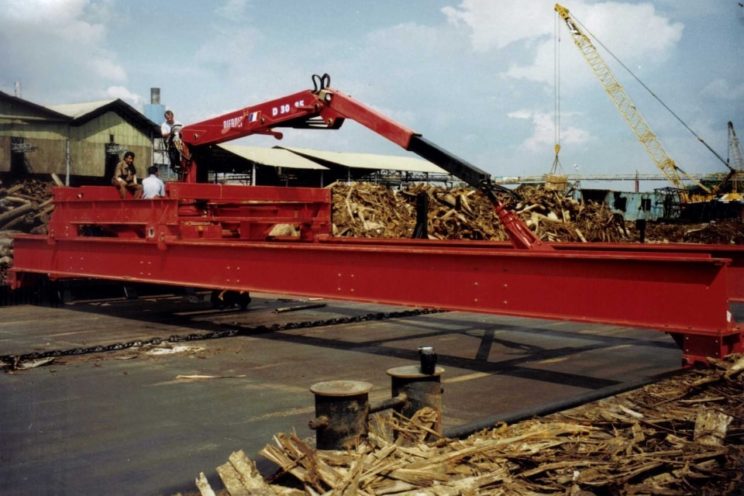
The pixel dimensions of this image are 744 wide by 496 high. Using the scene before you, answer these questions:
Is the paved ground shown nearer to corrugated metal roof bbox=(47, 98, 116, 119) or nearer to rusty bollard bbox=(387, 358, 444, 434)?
rusty bollard bbox=(387, 358, 444, 434)

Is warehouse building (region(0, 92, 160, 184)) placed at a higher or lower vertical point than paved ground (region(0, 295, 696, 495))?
higher

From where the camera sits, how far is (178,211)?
10375mm

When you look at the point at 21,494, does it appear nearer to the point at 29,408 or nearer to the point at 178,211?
the point at 29,408

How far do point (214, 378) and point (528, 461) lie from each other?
13.0 ft

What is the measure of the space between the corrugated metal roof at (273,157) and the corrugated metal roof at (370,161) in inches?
57.2

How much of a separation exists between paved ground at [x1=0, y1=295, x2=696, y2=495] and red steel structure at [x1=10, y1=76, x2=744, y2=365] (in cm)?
87

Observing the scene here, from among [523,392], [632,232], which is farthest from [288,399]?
[632,232]

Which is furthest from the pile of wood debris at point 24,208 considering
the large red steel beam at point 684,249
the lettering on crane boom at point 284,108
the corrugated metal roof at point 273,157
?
the large red steel beam at point 684,249

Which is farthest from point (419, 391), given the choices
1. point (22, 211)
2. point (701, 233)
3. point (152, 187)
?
point (701, 233)

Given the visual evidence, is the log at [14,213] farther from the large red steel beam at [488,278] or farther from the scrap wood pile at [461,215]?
the large red steel beam at [488,278]

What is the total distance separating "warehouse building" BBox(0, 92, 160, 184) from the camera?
119ft

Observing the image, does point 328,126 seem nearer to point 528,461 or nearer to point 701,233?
point 528,461

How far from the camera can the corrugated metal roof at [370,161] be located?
46.8m

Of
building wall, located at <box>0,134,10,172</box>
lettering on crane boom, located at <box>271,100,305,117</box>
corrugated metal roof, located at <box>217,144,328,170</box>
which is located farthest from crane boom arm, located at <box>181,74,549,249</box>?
corrugated metal roof, located at <box>217,144,328,170</box>
